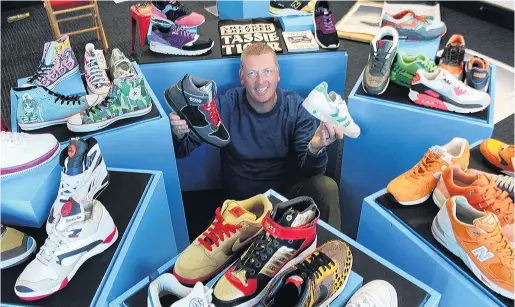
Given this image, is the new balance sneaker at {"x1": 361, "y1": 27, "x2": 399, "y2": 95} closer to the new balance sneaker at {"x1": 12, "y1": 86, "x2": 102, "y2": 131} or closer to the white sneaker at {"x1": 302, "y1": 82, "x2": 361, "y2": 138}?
the white sneaker at {"x1": 302, "y1": 82, "x2": 361, "y2": 138}

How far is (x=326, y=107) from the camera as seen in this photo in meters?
1.53

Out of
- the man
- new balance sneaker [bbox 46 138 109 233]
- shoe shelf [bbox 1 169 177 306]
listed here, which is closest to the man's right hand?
the man

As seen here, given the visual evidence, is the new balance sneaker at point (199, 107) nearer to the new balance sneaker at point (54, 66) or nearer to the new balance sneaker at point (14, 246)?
the new balance sneaker at point (54, 66)

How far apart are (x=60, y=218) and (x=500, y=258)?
1144mm

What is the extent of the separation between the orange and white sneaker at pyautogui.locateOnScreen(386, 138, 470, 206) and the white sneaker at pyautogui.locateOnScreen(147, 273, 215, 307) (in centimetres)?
69

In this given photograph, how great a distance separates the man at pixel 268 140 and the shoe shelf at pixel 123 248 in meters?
0.35

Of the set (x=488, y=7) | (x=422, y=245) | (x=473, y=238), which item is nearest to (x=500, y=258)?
(x=473, y=238)

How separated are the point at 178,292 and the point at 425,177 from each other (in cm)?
84

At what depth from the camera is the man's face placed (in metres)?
1.62

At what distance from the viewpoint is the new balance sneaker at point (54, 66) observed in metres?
1.72

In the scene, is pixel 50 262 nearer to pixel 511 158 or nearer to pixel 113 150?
pixel 113 150

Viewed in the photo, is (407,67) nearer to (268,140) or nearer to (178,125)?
(268,140)

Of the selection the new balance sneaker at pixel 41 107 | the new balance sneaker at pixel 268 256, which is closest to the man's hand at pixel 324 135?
the new balance sneaker at pixel 268 256

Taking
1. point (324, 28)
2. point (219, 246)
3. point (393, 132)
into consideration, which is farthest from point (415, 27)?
point (219, 246)
